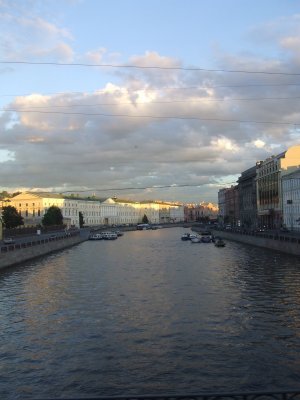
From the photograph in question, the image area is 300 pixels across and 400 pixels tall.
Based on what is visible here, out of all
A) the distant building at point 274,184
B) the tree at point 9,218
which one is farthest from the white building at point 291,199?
the tree at point 9,218

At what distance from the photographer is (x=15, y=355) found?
56.3 ft

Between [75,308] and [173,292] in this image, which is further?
[173,292]

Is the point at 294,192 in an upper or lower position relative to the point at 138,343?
upper

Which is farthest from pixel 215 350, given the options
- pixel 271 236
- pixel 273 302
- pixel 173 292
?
pixel 271 236

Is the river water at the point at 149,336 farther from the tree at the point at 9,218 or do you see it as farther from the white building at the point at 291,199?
the tree at the point at 9,218

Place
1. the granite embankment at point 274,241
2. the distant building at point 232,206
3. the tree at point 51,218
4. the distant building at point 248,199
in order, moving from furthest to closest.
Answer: the distant building at point 232,206 → the tree at point 51,218 → the distant building at point 248,199 → the granite embankment at point 274,241

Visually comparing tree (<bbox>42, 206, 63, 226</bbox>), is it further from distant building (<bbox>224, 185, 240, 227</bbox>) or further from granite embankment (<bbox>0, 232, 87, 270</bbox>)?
granite embankment (<bbox>0, 232, 87, 270</bbox>)

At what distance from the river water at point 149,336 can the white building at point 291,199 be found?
54.0 meters

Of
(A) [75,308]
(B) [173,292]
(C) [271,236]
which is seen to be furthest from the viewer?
(C) [271,236]

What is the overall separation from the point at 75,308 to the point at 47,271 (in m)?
22.0

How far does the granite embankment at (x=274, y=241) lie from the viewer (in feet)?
175

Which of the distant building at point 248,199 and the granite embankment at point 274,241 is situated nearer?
the granite embankment at point 274,241

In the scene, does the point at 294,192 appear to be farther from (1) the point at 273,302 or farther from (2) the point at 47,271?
(1) the point at 273,302

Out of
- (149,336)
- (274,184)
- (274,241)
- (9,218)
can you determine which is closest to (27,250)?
(274,241)
